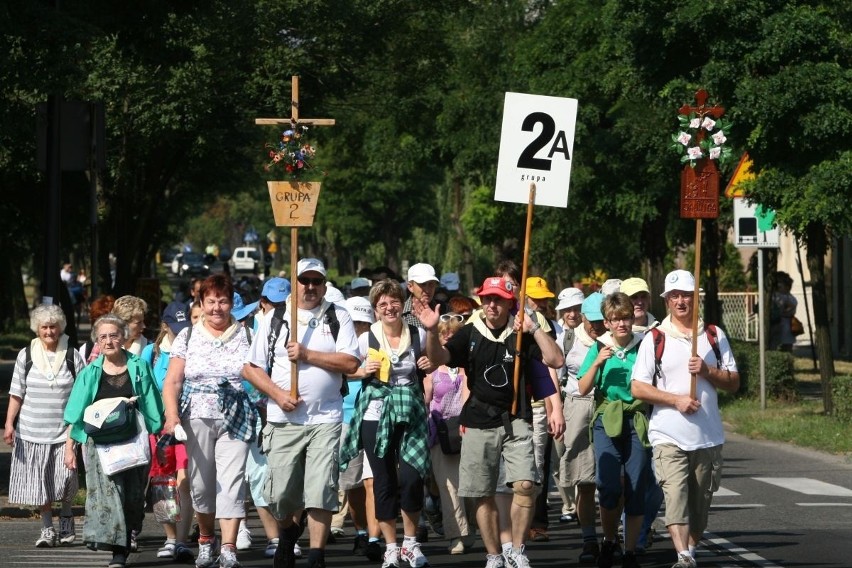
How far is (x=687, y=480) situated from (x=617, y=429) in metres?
0.67

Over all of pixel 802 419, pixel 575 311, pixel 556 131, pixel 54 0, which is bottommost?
pixel 802 419

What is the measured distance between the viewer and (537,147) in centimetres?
1102

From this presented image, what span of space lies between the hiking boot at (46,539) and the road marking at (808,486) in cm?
658

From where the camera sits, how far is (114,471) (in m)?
10.3

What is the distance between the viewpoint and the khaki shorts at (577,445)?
37.1 ft

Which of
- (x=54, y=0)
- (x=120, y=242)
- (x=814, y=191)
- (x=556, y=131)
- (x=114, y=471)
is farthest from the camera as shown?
(x=120, y=242)

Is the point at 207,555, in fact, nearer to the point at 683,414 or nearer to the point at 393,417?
the point at 393,417

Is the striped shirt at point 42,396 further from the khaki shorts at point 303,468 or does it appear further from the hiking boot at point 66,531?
the khaki shorts at point 303,468

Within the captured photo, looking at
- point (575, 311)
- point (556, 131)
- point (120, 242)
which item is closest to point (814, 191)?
point (575, 311)

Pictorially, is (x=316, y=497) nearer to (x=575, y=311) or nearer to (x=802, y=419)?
(x=575, y=311)

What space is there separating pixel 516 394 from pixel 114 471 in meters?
2.62

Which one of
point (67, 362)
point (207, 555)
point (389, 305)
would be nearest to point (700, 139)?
point (389, 305)

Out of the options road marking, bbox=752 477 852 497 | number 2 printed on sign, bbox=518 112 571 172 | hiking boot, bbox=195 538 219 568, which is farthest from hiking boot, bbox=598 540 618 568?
road marking, bbox=752 477 852 497

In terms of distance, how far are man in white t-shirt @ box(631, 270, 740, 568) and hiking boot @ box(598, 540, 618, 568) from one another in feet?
1.86
